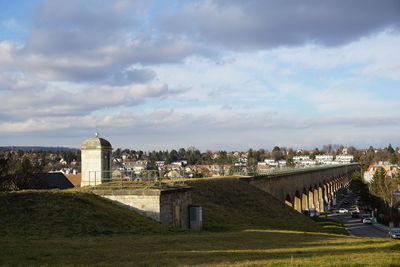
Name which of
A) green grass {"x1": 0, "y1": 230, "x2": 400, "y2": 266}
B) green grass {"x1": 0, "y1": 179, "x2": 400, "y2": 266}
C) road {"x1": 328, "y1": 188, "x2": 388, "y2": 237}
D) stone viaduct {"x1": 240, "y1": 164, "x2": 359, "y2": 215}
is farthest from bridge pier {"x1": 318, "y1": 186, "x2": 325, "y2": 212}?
green grass {"x1": 0, "y1": 230, "x2": 400, "y2": 266}

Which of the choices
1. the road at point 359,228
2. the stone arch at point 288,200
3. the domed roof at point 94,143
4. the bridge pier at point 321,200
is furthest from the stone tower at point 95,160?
the bridge pier at point 321,200

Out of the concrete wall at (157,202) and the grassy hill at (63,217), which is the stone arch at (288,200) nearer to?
the concrete wall at (157,202)

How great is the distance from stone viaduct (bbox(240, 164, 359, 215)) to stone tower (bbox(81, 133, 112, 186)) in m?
19.7

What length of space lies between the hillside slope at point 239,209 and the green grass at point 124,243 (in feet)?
5.94

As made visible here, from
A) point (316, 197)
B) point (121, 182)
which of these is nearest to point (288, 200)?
point (316, 197)

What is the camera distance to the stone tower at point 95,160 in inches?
1053

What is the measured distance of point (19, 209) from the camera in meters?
18.2

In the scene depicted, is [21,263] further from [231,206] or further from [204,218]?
[231,206]

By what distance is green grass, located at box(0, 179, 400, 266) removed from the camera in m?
12.0

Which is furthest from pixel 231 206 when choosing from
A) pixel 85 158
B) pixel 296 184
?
pixel 296 184

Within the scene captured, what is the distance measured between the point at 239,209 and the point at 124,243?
1908 centimetres

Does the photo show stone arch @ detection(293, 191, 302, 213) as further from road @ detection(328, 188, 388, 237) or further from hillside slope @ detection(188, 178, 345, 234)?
hillside slope @ detection(188, 178, 345, 234)

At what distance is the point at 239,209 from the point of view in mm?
33281

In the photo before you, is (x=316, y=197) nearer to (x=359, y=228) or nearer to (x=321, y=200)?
(x=321, y=200)
